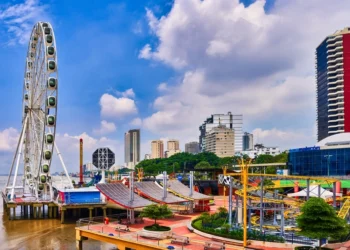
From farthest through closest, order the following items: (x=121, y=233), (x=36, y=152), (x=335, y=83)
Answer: (x=335, y=83) → (x=36, y=152) → (x=121, y=233)

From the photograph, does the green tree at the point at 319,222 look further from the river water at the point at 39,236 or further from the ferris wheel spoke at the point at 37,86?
the ferris wheel spoke at the point at 37,86

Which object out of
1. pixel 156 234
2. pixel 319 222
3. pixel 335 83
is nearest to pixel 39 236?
pixel 156 234

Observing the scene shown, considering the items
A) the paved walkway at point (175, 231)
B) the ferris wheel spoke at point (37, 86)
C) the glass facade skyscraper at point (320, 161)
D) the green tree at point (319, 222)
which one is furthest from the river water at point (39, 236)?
the glass facade skyscraper at point (320, 161)

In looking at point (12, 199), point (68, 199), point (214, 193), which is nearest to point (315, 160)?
point (214, 193)

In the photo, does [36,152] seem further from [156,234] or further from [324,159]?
[324,159]

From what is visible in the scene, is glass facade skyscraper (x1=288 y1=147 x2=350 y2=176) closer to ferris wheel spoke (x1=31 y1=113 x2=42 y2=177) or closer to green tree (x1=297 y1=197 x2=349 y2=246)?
ferris wheel spoke (x1=31 y1=113 x2=42 y2=177)

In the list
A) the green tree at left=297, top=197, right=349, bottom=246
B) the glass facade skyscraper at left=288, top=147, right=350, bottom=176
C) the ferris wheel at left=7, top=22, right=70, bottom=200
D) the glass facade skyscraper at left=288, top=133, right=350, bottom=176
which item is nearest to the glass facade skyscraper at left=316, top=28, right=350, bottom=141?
the glass facade skyscraper at left=288, top=133, right=350, bottom=176

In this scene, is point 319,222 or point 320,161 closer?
point 319,222

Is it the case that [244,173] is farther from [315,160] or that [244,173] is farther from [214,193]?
[315,160]
